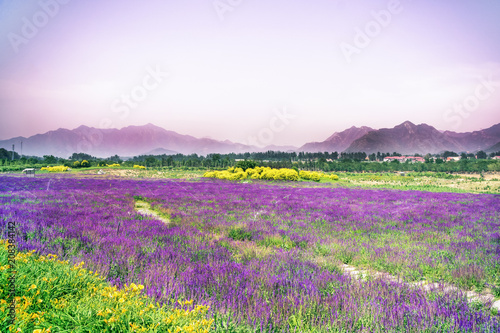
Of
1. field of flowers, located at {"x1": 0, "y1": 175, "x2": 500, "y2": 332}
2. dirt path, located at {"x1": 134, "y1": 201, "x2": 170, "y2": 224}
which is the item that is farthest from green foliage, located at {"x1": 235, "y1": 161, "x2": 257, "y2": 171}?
field of flowers, located at {"x1": 0, "y1": 175, "x2": 500, "y2": 332}

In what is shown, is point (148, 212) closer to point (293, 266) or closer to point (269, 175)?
point (293, 266)

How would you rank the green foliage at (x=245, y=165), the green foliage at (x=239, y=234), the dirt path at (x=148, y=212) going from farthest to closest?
the green foliage at (x=245, y=165) < the dirt path at (x=148, y=212) < the green foliage at (x=239, y=234)

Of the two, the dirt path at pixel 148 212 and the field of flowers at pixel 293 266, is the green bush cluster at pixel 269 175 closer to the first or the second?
the dirt path at pixel 148 212

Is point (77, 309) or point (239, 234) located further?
point (239, 234)

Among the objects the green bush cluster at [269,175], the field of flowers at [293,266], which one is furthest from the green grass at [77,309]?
the green bush cluster at [269,175]

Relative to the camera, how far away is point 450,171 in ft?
279

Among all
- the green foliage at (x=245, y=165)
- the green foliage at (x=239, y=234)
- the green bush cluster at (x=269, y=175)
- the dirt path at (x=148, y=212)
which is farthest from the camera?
the green foliage at (x=245, y=165)

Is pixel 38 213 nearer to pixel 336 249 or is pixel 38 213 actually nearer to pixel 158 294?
pixel 158 294

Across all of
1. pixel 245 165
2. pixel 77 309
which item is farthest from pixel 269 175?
pixel 77 309

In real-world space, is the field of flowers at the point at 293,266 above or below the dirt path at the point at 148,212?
above

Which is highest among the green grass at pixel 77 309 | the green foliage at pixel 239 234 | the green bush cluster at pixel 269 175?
the green grass at pixel 77 309

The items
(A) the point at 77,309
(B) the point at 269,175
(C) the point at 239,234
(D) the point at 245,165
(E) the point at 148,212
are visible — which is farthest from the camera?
(D) the point at 245,165

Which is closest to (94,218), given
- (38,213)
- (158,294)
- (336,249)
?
(38,213)

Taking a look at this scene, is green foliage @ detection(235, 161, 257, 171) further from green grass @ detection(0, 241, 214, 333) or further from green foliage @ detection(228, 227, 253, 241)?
green grass @ detection(0, 241, 214, 333)
